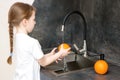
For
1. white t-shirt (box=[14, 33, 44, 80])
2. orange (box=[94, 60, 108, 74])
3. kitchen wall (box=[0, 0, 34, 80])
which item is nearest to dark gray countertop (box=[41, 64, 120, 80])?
orange (box=[94, 60, 108, 74])

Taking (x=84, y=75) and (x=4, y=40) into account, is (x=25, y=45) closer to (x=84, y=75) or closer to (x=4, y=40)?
(x=84, y=75)

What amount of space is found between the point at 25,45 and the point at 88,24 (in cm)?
83

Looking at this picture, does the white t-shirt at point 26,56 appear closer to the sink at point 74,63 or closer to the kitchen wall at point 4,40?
the sink at point 74,63

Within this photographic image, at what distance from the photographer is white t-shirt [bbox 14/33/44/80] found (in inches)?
51.8

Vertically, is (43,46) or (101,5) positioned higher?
(101,5)

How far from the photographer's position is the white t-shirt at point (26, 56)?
4.31 feet

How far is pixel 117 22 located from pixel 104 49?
272mm

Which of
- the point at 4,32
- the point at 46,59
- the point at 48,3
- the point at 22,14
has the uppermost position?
the point at 48,3

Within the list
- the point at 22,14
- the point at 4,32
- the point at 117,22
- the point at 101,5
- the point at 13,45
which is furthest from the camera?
the point at 4,32

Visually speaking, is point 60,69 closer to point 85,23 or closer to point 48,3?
point 85,23

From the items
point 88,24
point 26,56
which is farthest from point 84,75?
point 88,24

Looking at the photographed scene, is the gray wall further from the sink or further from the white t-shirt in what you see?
the white t-shirt

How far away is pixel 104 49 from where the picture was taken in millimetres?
1839

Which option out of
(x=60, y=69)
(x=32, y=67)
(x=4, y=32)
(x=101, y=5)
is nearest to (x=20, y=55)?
(x=32, y=67)
